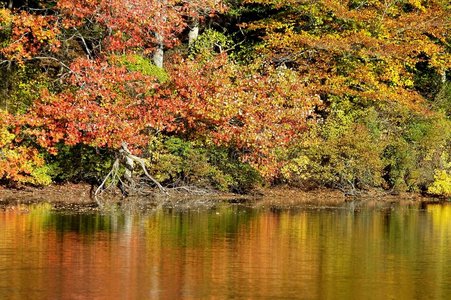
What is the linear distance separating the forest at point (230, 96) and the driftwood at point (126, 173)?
278 millimetres

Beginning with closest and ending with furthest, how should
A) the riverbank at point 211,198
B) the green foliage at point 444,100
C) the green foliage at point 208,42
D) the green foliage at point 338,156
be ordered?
the riverbank at point 211,198
the green foliage at point 338,156
the green foliage at point 208,42
the green foliage at point 444,100

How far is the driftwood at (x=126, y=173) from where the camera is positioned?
29.5m

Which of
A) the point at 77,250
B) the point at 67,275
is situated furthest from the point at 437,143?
the point at 67,275

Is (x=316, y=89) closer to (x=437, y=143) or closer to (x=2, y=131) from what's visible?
(x=437, y=143)

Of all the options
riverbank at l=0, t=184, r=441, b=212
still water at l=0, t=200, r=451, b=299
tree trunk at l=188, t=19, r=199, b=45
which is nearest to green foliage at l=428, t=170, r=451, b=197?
riverbank at l=0, t=184, r=441, b=212

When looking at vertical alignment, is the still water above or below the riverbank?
below

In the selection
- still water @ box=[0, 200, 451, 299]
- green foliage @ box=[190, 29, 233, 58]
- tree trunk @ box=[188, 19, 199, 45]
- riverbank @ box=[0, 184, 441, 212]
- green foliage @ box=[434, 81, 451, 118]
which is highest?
tree trunk @ box=[188, 19, 199, 45]

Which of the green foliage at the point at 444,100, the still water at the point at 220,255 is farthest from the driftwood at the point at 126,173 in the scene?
the green foliage at the point at 444,100

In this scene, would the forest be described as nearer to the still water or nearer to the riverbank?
the riverbank

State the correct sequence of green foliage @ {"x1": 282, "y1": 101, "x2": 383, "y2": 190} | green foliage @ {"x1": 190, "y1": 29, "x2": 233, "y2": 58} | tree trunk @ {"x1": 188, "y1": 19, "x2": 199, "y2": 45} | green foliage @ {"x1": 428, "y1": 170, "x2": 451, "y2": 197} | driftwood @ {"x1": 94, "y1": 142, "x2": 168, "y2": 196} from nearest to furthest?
1. driftwood @ {"x1": 94, "y1": 142, "x2": 168, "y2": 196}
2. green foliage @ {"x1": 282, "y1": 101, "x2": 383, "y2": 190}
3. green foliage @ {"x1": 190, "y1": 29, "x2": 233, "y2": 58}
4. green foliage @ {"x1": 428, "y1": 170, "x2": 451, "y2": 197}
5. tree trunk @ {"x1": 188, "y1": 19, "x2": 199, "y2": 45}

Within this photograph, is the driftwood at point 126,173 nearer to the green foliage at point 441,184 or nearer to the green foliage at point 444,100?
the green foliage at point 441,184

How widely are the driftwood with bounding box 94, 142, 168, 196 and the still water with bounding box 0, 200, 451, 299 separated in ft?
10.7

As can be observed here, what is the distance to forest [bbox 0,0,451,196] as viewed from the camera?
28.5 meters

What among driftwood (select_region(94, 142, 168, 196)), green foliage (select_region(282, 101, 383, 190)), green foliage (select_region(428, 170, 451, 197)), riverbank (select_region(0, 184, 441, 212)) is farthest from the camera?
green foliage (select_region(428, 170, 451, 197))
